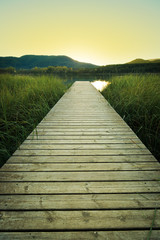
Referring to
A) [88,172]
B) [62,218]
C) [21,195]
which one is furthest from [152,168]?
[21,195]

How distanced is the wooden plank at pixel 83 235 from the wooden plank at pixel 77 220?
0.08 ft

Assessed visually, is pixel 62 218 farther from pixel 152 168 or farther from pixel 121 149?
pixel 121 149

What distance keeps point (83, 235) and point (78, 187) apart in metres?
0.33

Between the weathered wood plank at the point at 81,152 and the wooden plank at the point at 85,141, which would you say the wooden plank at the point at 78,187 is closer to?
the weathered wood plank at the point at 81,152

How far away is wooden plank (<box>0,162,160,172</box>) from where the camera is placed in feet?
4.20

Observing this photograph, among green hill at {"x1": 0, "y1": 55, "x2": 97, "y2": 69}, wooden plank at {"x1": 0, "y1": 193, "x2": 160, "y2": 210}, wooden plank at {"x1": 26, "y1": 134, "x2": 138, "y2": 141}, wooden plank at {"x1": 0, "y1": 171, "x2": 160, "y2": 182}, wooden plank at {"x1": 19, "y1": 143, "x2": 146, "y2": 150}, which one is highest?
green hill at {"x1": 0, "y1": 55, "x2": 97, "y2": 69}

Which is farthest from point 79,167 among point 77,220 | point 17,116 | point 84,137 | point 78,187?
point 17,116

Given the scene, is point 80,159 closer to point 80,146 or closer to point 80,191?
point 80,146

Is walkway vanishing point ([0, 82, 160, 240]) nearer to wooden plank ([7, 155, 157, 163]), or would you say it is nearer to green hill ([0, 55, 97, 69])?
wooden plank ([7, 155, 157, 163])

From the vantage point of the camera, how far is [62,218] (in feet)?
2.77

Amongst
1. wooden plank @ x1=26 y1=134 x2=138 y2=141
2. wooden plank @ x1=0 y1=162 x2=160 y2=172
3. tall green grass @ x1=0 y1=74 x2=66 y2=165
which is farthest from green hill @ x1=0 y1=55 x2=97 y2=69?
wooden plank @ x1=0 y1=162 x2=160 y2=172

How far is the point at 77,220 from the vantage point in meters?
0.83

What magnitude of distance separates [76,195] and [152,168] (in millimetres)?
749

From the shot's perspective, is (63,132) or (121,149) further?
(63,132)
